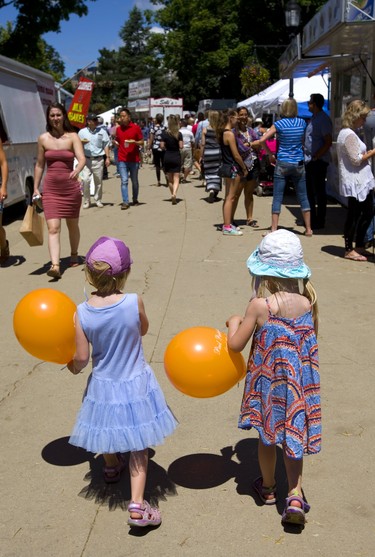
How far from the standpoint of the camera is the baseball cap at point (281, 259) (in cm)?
272

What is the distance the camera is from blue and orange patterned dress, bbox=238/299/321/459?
8.93 feet

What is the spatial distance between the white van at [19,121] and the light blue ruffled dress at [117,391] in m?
8.45

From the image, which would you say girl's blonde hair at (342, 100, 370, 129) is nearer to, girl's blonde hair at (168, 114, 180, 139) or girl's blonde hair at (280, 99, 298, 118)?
girl's blonde hair at (280, 99, 298, 118)

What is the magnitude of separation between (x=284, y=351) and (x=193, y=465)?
104 centimetres

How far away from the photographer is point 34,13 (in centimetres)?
2422

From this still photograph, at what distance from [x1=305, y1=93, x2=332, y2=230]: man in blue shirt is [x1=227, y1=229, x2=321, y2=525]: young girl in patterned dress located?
6947 mm

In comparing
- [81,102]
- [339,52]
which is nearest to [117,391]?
[339,52]

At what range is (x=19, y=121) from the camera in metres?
12.2

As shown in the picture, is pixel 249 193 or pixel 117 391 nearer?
pixel 117 391

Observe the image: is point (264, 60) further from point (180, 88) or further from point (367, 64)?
point (367, 64)

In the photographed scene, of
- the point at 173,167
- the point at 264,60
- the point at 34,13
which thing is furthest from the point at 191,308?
the point at 264,60

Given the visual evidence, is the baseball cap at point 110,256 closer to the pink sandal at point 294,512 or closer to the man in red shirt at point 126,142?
the pink sandal at point 294,512

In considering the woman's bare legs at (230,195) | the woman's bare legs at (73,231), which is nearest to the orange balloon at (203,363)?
the woman's bare legs at (73,231)

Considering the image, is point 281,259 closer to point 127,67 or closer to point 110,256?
point 110,256
